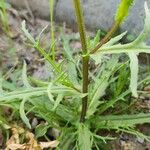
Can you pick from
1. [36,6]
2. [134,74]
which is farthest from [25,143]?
[36,6]

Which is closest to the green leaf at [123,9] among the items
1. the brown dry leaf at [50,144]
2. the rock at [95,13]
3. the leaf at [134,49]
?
the leaf at [134,49]

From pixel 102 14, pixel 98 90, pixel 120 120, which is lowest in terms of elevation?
pixel 120 120

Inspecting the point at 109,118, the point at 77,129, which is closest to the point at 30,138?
the point at 77,129

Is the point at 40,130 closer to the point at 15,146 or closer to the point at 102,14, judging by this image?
the point at 15,146

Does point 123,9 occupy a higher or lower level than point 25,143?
higher

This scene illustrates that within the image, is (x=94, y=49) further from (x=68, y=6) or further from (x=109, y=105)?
(x=68, y=6)

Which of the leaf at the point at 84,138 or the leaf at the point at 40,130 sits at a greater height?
the leaf at the point at 40,130

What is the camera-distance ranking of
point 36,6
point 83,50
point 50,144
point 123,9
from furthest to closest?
1. point 36,6
2. point 50,144
3. point 83,50
4. point 123,9

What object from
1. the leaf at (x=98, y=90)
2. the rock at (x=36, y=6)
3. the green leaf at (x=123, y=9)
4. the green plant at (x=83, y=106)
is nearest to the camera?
the green leaf at (x=123, y=9)

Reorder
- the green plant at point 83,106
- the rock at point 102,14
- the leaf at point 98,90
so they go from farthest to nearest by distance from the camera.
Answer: the rock at point 102,14 → the leaf at point 98,90 → the green plant at point 83,106

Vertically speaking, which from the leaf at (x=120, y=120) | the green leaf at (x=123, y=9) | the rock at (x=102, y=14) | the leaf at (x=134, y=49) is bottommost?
the leaf at (x=120, y=120)

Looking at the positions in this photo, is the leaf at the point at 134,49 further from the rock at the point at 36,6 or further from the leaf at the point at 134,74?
the rock at the point at 36,6
